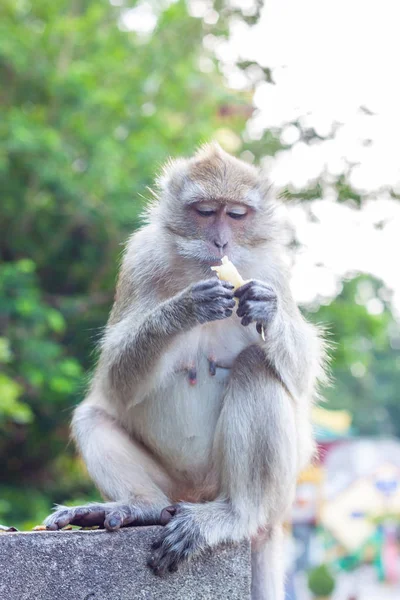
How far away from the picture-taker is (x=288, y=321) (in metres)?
4.05

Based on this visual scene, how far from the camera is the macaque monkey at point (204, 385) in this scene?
3.69 m

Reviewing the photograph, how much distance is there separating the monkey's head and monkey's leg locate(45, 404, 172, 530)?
3.14 feet

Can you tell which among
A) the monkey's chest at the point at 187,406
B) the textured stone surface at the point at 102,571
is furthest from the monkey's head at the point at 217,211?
the textured stone surface at the point at 102,571

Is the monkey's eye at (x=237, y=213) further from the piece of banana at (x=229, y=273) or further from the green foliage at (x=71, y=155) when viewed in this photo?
the green foliage at (x=71, y=155)

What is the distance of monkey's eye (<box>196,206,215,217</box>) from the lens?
13.8 ft

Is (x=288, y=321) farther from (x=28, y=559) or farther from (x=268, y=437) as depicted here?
(x=28, y=559)

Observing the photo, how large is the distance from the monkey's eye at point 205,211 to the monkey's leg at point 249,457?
2.82ft

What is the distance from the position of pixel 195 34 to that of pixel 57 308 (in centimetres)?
448

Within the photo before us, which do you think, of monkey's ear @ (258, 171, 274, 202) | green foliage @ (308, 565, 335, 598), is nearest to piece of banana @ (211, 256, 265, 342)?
monkey's ear @ (258, 171, 274, 202)

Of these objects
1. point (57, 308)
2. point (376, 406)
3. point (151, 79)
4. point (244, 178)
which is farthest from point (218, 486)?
point (376, 406)

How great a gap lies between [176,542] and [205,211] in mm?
1641

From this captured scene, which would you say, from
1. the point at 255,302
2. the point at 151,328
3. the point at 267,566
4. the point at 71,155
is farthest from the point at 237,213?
the point at 71,155

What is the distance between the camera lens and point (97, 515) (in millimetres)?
3676

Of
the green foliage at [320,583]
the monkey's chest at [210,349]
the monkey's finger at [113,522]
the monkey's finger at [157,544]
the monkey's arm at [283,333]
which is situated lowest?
the green foliage at [320,583]
